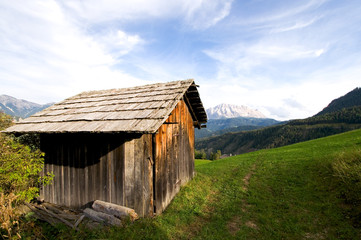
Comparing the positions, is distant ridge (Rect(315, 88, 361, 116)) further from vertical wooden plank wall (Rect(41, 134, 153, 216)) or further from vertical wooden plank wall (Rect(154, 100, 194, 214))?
vertical wooden plank wall (Rect(41, 134, 153, 216))

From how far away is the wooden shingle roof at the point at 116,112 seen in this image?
5.65 meters

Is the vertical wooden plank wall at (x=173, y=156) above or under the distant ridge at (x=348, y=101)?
under

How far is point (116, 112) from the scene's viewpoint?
6996 mm

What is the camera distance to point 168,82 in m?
9.24

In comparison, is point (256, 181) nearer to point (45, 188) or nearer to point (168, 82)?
point (168, 82)

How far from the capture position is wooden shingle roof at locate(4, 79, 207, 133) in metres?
5.65

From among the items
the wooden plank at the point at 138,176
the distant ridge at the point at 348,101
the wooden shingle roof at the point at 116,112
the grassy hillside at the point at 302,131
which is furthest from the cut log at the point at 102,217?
the distant ridge at the point at 348,101

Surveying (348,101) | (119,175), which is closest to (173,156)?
(119,175)

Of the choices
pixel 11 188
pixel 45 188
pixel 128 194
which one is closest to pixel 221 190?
pixel 128 194

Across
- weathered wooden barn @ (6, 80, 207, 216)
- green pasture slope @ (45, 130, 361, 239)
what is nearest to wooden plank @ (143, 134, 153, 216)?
weathered wooden barn @ (6, 80, 207, 216)

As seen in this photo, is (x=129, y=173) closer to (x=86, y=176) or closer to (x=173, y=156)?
(x=86, y=176)

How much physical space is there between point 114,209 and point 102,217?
44 cm

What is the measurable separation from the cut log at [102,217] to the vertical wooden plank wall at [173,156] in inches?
56.7

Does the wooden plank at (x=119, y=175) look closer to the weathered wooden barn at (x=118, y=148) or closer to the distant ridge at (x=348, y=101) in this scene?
the weathered wooden barn at (x=118, y=148)
